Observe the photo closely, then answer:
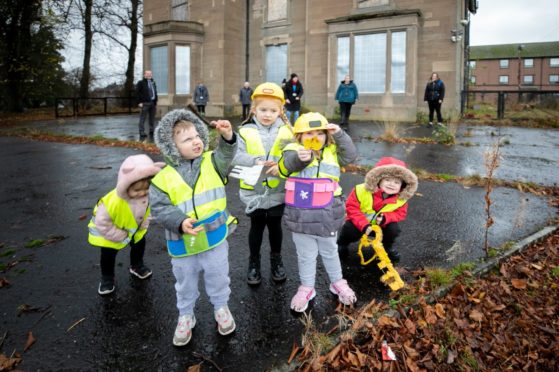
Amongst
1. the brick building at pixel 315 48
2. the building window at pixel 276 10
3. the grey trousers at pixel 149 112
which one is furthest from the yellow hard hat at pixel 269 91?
the building window at pixel 276 10

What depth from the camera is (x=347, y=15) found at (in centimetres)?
1862

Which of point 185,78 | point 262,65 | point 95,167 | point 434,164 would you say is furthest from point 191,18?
point 434,164

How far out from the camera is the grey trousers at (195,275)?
2611 millimetres

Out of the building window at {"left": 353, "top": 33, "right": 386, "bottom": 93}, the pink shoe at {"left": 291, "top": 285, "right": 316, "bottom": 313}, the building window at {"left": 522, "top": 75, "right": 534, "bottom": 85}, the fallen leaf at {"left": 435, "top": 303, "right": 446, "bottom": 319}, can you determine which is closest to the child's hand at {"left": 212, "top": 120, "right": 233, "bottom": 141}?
the pink shoe at {"left": 291, "top": 285, "right": 316, "bottom": 313}

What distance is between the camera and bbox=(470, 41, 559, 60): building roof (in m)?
64.8

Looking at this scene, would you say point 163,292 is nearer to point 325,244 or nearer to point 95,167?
point 325,244

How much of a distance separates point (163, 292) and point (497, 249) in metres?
3.22

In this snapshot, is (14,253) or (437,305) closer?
(437,305)

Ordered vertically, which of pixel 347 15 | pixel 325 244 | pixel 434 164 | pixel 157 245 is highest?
pixel 347 15

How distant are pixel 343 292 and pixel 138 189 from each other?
1766 millimetres

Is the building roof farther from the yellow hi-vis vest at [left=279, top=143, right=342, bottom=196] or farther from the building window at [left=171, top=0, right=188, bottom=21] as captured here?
the yellow hi-vis vest at [left=279, top=143, right=342, bottom=196]

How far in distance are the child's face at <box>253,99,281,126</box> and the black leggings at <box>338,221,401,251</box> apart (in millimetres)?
1290

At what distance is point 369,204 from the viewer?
3.65 metres

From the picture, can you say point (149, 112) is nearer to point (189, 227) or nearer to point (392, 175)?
Result: point (392, 175)
